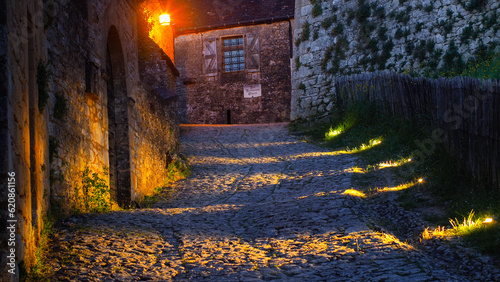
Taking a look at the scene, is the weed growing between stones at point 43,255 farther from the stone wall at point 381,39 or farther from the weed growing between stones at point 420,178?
the stone wall at point 381,39

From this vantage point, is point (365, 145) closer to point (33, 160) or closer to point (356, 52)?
point (356, 52)

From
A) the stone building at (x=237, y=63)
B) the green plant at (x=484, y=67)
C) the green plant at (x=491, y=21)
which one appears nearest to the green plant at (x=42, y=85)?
the green plant at (x=484, y=67)

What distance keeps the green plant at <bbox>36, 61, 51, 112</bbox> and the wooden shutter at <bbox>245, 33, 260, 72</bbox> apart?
17.7 meters

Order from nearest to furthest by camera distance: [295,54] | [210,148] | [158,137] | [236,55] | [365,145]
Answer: [158,137], [365,145], [210,148], [295,54], [236,55]

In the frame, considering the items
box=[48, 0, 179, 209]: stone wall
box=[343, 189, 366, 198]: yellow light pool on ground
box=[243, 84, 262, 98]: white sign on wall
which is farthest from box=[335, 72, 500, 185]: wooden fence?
box=[243, 84, 262, 98]: white sign on wall

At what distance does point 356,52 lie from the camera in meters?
14.9

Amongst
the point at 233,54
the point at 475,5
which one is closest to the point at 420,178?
the point at 475,5

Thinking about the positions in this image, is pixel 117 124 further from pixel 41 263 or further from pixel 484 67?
pixel 484 67

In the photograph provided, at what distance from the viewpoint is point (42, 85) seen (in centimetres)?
459

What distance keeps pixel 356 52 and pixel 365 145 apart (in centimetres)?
520

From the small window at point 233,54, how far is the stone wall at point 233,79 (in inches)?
12.3

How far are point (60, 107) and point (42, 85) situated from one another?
0.62 metres

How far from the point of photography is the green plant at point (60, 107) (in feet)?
16.8

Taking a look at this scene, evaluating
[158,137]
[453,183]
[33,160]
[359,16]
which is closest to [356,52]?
[359,16]
